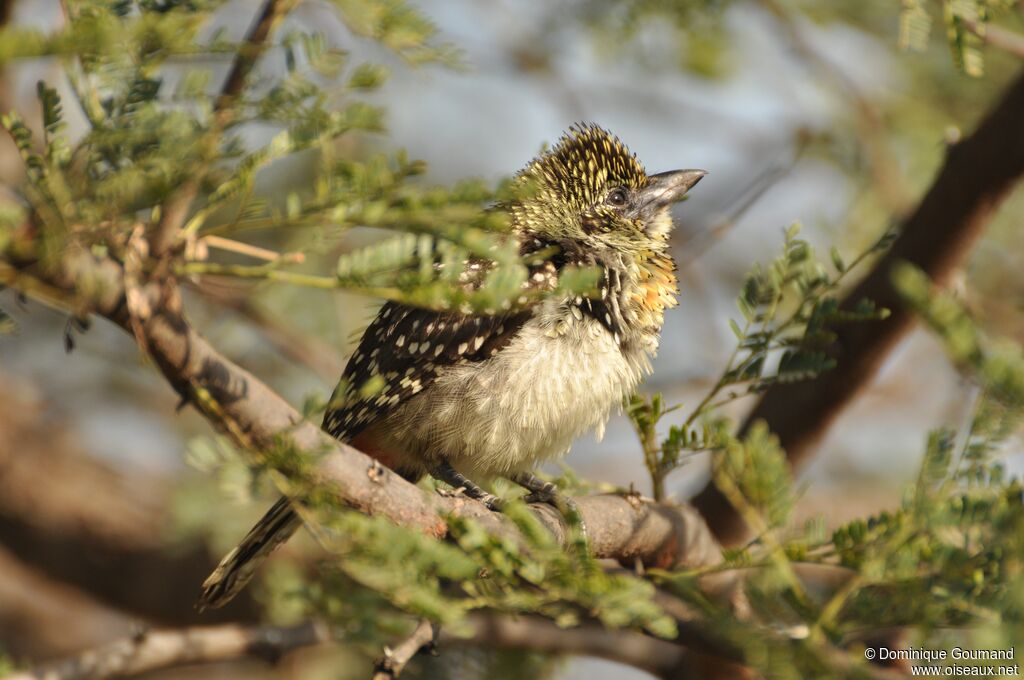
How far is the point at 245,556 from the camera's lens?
335cm

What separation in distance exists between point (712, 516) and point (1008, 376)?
2.44 m

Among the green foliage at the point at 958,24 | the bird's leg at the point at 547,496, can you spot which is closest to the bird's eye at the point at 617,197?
the bird's leg at the point at 547,496

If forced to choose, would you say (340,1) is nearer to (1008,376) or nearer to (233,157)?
(233,157)

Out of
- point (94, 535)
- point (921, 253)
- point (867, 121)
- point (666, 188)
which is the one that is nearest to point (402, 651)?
point (666, 188)

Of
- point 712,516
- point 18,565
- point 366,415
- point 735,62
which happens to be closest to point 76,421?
point 18,565

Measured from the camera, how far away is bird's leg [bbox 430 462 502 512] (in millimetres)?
3406

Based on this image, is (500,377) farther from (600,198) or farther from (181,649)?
(181,649)

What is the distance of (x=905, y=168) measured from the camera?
628cm

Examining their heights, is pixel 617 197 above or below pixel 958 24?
below

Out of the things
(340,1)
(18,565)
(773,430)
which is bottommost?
(18,565)

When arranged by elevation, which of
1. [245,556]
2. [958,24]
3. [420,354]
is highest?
[958,24]

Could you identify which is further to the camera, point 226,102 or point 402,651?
point 402,651

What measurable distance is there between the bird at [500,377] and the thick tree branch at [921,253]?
2.55 ft

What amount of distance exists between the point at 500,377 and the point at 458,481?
0.42 m
